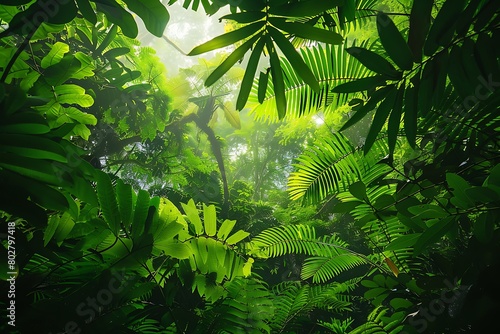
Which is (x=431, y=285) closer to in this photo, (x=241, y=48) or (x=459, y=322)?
(x=459, y=322)

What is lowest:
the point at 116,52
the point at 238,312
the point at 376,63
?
the point at 238,312

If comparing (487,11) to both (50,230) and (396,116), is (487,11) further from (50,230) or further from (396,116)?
(50,230)

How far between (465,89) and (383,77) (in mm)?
247

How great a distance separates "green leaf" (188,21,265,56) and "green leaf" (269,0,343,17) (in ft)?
0.16

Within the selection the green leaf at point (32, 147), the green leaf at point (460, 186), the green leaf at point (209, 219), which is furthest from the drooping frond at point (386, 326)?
the green leaf at point (32, 147)

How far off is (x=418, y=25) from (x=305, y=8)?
0.26 meters

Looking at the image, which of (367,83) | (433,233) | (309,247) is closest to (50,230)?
(367,83)

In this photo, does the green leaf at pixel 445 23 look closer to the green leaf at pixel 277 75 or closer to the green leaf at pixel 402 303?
the green leaf at pixel 277 75

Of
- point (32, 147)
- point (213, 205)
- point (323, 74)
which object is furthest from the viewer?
point (323, 74)

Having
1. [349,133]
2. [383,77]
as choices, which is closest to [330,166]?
[383,77]

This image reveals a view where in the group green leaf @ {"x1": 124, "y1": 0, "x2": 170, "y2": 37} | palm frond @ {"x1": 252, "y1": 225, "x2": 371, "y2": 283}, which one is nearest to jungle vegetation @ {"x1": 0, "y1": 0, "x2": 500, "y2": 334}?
green leaf @ {"x1": 124, "y1": 0, "x2": 170, "y2": 37}

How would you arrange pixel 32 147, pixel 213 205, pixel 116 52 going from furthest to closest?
pixel 116 52
pixel 213 205
pixel 32 147

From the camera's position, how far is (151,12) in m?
0.65

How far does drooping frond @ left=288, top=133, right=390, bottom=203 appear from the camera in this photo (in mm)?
1827
